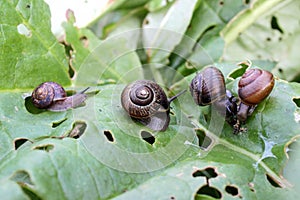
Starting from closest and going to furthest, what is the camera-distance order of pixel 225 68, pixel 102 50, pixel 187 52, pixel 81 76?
pixel 225 68 → pixel 81 76 → pixel 102 50 → pixel 187 52

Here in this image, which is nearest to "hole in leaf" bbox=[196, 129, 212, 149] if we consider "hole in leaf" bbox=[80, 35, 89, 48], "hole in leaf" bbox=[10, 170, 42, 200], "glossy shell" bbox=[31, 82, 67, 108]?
"glossy shell" bbox=[31, 82, 67, 108]

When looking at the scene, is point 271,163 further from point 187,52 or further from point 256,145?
point 187,52

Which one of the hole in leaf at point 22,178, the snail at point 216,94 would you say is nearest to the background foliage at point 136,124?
the hole in leaf at point 22,178

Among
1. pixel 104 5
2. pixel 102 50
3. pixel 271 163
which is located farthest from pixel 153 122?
pixel 104 5

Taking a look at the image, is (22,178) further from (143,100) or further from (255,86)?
(255,86)

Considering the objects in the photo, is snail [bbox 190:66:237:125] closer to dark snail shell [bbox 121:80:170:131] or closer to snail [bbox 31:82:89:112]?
dark snail shell [bbox 121:80:170:131]

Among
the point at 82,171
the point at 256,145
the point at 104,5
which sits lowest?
the point at 256,145

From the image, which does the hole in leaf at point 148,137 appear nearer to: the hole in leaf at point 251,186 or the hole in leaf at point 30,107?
the hole in leaf at point 251,186
